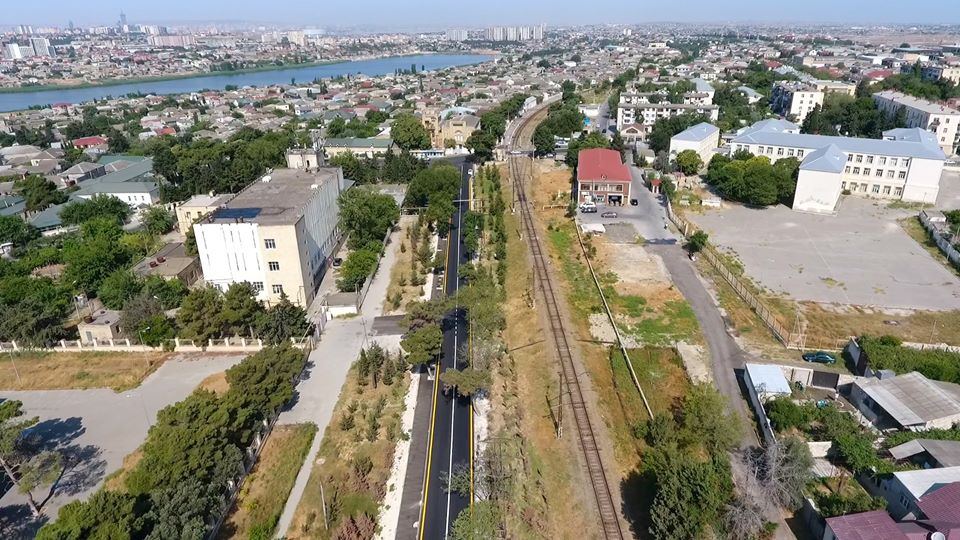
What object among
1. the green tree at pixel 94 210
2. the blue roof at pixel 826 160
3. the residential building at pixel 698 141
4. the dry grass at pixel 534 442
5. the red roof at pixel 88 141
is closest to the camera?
the dry grass at pixel 534 442

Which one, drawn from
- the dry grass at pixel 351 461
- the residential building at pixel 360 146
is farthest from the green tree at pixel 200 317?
the residential building at pixel 360 146

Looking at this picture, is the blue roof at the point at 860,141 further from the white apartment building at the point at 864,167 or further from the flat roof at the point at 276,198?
the flat roof at the point at 276,198

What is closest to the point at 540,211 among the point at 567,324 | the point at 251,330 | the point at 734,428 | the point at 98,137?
the point at 567,324

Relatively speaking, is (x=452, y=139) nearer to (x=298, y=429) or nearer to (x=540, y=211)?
(x=540, y=211)

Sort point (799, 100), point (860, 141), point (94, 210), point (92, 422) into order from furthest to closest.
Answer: point (799, 100), point (860, 141), point (94, 210), point (92, 422)

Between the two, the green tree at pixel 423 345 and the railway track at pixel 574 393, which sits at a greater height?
the green tree at pixel 423 345

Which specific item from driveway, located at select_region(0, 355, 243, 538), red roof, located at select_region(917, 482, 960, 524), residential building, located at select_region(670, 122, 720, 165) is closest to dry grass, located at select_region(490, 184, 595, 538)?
red roof, located at select_region(917, 482, 960, 524)

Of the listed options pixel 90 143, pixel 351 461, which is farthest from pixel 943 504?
pixel 90 143

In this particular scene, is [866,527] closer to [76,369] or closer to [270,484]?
[270,484]
